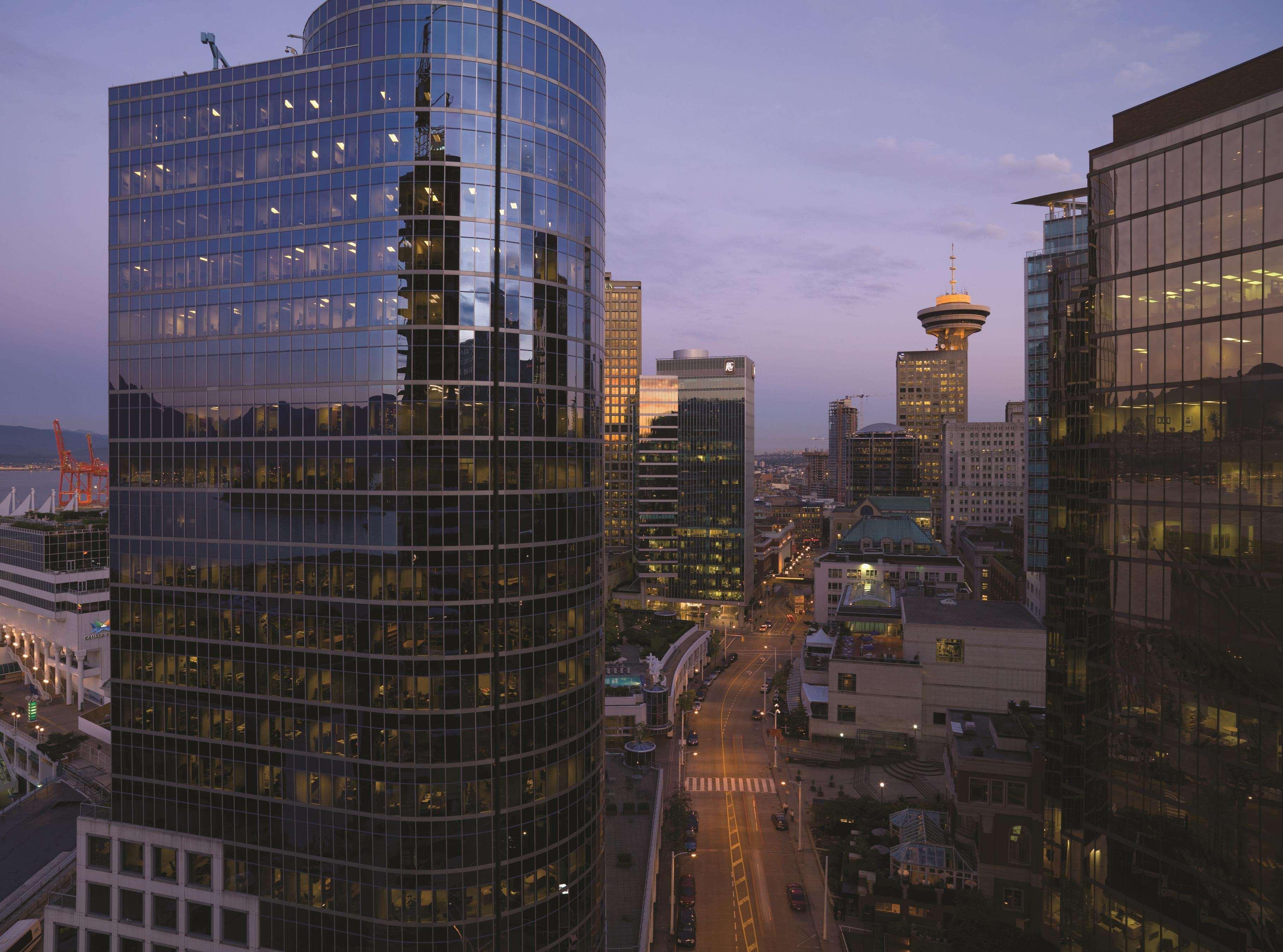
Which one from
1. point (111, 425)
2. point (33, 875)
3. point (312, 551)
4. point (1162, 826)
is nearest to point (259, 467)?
point (312, 551)

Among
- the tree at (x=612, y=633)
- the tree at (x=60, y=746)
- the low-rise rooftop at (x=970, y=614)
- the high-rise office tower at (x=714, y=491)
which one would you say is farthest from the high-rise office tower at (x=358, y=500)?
the high-rise office tower at (x=714, y=491)

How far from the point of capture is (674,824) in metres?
78.3

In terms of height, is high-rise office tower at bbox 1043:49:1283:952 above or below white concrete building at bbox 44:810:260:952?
above

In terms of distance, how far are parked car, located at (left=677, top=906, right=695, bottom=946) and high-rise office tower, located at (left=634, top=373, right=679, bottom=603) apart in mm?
123819

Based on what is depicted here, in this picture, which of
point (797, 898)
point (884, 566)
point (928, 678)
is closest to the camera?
point (797, 898)

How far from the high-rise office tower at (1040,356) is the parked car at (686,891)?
73627 mm

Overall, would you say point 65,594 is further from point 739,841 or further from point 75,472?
point 739,841

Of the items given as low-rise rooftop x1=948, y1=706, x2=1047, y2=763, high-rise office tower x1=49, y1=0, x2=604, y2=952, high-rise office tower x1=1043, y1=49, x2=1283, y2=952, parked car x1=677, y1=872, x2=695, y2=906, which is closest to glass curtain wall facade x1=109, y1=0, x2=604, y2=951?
high-rise office tower x1=49, y1=0, x2=604, y2=952

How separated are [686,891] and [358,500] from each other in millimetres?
49276

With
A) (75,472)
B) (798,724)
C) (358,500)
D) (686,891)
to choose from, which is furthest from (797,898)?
(75,472)

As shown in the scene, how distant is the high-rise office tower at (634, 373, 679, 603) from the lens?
187250 millimetres

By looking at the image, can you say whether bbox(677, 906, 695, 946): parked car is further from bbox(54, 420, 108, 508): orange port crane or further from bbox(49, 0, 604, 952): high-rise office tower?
bbox(54, 420, 108, 508): orange port crane

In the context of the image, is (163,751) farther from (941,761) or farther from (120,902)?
(941,761)

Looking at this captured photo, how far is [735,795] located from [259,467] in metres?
69.8
